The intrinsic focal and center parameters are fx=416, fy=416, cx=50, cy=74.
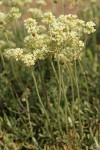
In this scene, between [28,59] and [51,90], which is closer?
[28,59]

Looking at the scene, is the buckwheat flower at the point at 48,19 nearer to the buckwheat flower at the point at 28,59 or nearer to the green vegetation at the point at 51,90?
the green vegetation at the point at 51,90

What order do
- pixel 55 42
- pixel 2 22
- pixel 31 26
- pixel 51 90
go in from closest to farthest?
pixel 55 42, pixel 31 26, pixel 2 22, pixel 51 90

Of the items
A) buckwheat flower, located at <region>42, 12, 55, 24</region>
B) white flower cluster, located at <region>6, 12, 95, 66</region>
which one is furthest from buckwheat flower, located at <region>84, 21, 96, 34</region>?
buckwheat flower, located at <region>42, 12, 55, 24</region>

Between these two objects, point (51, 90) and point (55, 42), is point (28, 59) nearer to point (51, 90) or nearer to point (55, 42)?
point (55, 42)

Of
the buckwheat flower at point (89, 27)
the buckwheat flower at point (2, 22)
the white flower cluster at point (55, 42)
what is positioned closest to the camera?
the white flower cluster at point (55, 42)

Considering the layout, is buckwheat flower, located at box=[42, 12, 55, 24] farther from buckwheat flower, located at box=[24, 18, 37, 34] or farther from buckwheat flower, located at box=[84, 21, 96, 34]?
buckwheat flower, located at box=[84, 21, 96, 34]

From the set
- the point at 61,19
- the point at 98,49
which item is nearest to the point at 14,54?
the point at 61,19

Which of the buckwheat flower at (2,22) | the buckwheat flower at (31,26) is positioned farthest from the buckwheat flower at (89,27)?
the buckwheat flower at (2,22)

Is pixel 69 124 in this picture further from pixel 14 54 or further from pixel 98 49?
pixel 98 49

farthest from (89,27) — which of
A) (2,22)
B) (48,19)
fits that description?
(2,22)
